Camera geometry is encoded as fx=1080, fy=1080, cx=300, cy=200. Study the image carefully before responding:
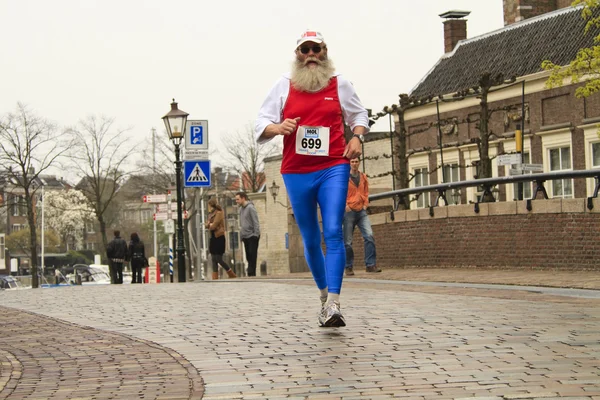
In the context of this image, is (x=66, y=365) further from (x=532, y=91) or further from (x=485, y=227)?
(x=532, y=91)

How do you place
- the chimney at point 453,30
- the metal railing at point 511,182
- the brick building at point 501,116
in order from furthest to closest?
the chimney at point 453,30 < the brick building at point 501,116 < the metal railing at point 511,182

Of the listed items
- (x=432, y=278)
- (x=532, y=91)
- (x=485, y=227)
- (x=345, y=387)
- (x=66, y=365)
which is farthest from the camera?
(x=532, y=91)

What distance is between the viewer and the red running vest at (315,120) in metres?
7.88

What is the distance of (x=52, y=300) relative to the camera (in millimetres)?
13250

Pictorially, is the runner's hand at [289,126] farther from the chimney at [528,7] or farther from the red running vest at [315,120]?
the chimney at [528,7]

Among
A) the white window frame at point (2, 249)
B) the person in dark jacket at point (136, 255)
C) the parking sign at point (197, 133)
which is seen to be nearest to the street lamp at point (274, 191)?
the person in dark jacket at point (136, 255)

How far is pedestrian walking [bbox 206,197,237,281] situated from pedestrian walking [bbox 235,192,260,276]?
42cm

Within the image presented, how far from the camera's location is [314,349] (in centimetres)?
678

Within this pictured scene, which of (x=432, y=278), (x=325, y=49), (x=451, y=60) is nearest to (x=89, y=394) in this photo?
(x=325, y=49)

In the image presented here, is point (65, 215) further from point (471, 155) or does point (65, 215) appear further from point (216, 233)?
point (216, 233)

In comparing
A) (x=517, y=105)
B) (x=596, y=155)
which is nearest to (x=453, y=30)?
(x=517, y=105)

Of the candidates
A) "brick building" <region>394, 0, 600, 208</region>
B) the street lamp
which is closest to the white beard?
"brick building" <region>394, 0, 600, 208</region>

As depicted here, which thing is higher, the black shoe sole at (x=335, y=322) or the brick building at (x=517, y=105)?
the brick building at (x=517, y=105)

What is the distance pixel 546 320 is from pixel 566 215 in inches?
334
